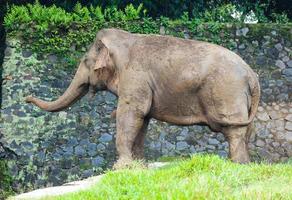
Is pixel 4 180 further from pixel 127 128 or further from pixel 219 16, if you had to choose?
pixel 219 16

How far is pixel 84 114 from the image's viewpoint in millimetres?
13852

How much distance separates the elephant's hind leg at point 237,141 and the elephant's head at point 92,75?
5.17 ft

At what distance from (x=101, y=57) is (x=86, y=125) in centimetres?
557

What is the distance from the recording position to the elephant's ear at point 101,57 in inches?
327

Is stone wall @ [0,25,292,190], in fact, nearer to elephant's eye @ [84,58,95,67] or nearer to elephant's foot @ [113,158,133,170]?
elephant's eye @ [84,58,95,67]

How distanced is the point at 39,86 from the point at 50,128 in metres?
0.86

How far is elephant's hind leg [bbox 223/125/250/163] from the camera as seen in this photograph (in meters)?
7.82

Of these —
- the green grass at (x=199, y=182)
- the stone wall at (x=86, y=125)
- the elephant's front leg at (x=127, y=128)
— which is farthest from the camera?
the stone wall at (x=86, y=125)

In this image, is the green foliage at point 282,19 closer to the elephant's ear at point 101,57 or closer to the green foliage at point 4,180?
the green foliage at point 4,180

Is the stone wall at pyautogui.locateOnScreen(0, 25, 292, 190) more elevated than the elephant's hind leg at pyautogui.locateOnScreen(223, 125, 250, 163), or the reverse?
the elephant's hind leg at pyautogui.locateOnScreen(223, 125, 250, 163)

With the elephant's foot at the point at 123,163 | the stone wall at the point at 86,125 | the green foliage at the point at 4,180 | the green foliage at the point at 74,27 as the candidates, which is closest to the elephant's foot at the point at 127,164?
the elephant's foot at the point at 123,163

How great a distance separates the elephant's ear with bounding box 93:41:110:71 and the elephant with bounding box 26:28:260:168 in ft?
0.04

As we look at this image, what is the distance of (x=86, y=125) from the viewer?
544 inches

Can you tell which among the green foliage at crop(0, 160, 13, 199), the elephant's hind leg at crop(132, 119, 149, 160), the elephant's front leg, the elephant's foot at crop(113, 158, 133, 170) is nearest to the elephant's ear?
the elephant's front leg
